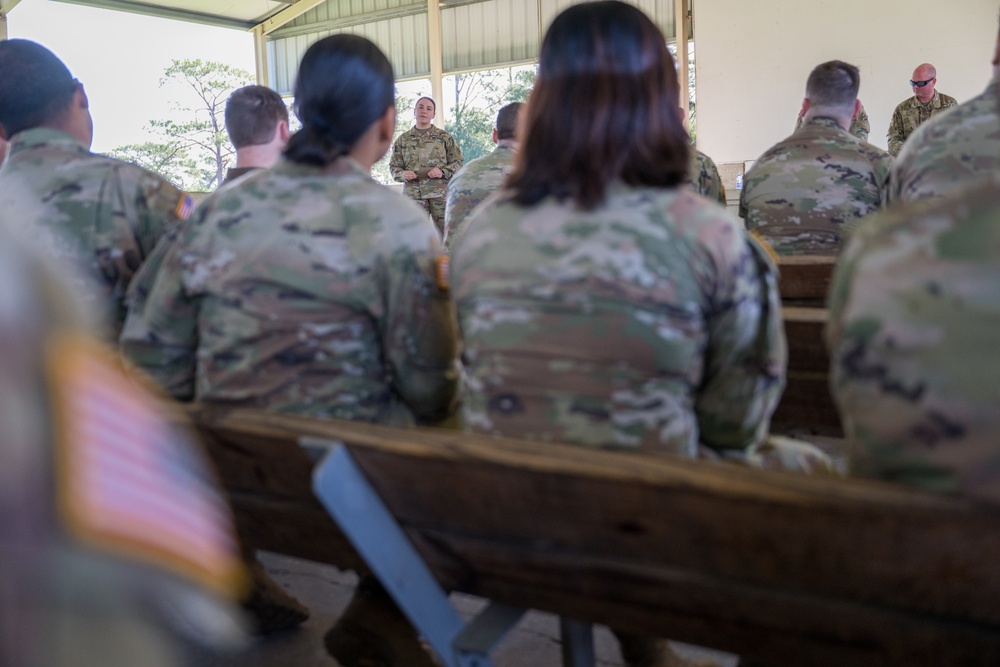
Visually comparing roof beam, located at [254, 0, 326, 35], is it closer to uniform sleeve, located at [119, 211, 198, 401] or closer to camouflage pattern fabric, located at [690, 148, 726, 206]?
camouflage pattern fabric, located at [690, 148, 726, 206]

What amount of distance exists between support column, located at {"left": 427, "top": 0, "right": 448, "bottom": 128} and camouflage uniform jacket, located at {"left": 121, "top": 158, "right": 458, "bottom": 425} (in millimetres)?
11384

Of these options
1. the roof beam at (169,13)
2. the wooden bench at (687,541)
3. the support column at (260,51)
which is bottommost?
the wooden bench at (687,541)

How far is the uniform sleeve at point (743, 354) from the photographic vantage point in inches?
54.9

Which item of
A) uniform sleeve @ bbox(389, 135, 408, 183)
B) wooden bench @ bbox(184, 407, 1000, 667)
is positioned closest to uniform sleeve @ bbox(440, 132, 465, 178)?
uniform sleeve @ bbox(389, 135, 408, 183)

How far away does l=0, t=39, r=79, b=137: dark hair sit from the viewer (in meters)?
2.46

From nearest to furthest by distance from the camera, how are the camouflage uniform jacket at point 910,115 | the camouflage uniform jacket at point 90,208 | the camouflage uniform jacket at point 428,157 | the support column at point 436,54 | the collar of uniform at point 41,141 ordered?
the camouflage uniform jacket at point 90,208 → the collar of uniform at point 41,141 → the camouflage uniform jacket at point 910,115 → the camouflage uniform jacket at point 428,157 → the support column at point 436,54

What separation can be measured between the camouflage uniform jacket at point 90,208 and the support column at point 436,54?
35.1 ft

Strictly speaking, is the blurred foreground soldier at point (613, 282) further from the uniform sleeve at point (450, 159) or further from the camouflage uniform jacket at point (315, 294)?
the uniform sleeve at point (450, 159)

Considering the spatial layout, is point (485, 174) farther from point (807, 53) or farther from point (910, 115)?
point (807, 53)

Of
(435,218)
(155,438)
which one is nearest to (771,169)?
(155,438)

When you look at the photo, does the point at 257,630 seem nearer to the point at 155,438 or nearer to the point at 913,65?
the point at 155,438

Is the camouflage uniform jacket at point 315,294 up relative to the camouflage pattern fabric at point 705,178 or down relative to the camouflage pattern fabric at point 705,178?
down

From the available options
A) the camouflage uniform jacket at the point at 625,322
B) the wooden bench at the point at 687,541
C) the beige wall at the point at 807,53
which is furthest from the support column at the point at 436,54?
the wooden bench at the point at 687,541

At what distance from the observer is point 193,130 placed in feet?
47.4
